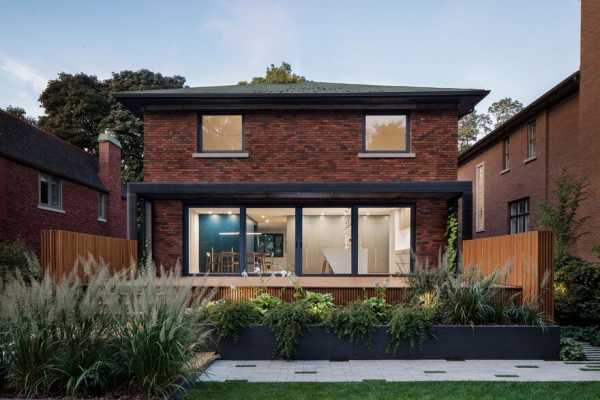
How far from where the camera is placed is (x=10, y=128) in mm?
16938

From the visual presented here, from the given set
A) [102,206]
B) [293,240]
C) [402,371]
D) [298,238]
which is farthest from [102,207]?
[402,371]

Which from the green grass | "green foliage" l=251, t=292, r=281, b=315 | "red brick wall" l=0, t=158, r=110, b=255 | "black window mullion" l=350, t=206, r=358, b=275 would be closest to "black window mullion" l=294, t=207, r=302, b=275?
"black window mullion" l=350, t=206, r=358, b=275

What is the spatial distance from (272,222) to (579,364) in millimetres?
8012

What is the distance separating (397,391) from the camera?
18.0 feet

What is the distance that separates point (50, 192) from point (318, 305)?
1444 cm

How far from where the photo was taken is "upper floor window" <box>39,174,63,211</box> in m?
17.9

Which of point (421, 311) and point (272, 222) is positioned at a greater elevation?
point (272, 222)

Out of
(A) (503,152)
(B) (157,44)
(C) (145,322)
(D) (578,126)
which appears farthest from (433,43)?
(C) (145,322)

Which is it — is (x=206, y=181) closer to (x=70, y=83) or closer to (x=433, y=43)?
(x=433, y=43)

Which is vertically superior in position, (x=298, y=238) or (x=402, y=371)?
(x=298, y=238)

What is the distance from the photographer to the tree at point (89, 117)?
30.2m

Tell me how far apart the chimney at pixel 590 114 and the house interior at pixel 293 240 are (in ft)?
15.3

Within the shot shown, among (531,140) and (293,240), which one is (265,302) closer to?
(293,240)

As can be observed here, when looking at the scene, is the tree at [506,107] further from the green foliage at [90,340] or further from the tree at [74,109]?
the green foliage at [90,340]
